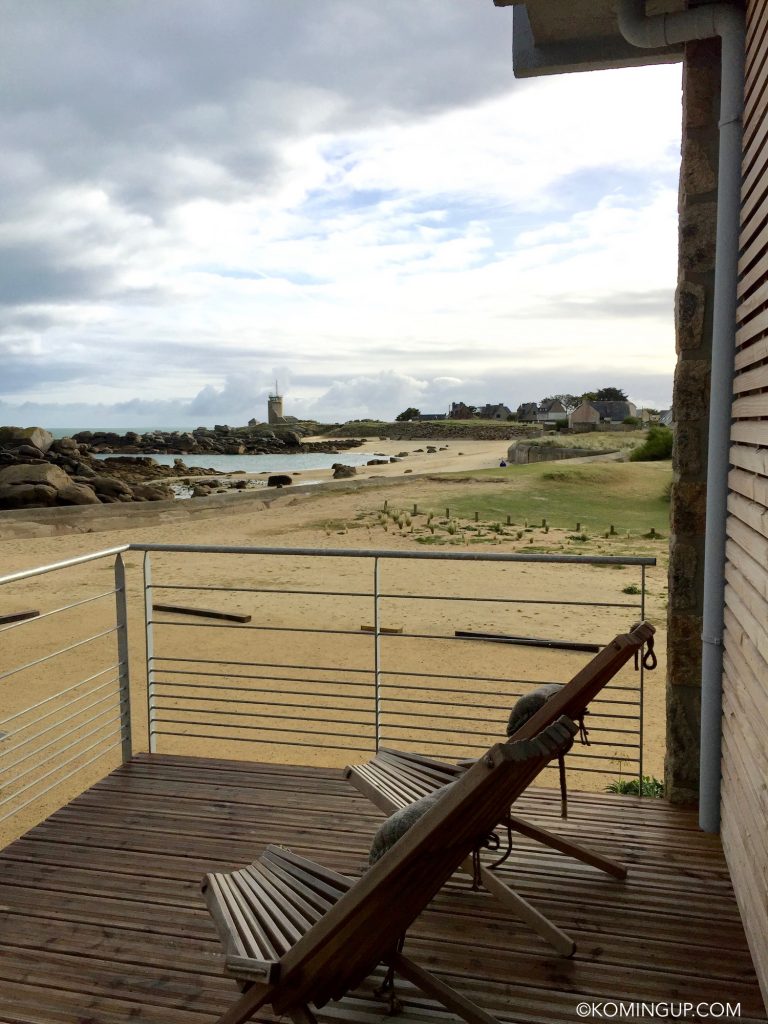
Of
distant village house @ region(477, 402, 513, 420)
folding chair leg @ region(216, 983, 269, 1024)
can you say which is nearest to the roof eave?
folding chair leg @ region(216, 983, 269, 1024)

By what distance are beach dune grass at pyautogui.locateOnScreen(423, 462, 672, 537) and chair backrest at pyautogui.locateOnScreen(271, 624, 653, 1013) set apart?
1550 cm

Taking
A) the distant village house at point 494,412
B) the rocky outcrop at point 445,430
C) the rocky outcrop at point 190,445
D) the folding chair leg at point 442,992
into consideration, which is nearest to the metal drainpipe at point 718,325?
the folding chair leg at point 442,992

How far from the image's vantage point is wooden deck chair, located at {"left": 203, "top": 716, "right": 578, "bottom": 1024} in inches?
62.3

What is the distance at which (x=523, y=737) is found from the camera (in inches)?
84.0

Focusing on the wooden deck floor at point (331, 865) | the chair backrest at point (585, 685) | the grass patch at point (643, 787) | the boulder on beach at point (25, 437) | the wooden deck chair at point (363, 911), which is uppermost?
the boulder on beach at point (25, 437)

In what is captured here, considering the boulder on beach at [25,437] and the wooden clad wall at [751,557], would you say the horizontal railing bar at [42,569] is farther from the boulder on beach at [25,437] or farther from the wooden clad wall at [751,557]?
the boulder on beach at [25,437]

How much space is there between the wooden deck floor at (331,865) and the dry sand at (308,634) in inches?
13.9

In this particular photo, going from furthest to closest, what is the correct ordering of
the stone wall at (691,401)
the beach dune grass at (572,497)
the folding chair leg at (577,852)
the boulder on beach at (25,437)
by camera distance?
the boulder on beach at (25,437) → the beach dune grass at (572,497) → the stone wall at (691,401) → the folding chair leg at (577,852)

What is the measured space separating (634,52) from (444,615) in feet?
23.4

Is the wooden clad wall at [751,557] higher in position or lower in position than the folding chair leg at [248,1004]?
higher

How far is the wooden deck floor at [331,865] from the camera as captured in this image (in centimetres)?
221

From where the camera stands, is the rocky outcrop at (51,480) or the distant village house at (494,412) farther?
the distant village house at (494,412)

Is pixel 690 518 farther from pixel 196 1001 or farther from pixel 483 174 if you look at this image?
pixel 483 174

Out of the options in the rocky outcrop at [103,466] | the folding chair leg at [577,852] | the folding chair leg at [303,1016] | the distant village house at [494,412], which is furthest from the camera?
the distant village house at [494,412]
